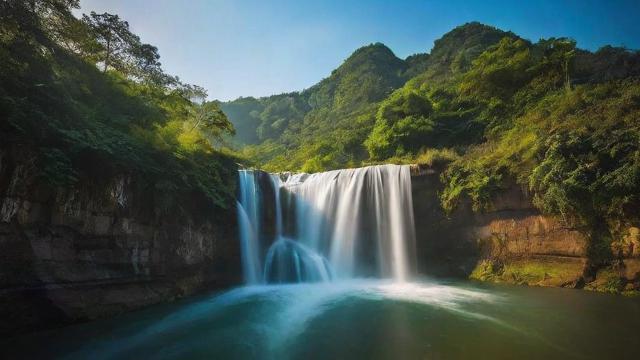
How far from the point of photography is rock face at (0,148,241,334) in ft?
23.0

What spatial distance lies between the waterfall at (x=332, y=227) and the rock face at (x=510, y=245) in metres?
1.09

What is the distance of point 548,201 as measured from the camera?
1194 cm

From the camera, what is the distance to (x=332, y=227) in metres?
17.7

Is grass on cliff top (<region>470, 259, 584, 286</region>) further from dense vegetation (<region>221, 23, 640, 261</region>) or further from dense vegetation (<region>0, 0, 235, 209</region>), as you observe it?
dense vegetation (<region>0, 0, 235, 209</region>)

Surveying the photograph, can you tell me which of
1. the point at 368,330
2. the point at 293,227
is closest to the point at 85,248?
the point at 368,330

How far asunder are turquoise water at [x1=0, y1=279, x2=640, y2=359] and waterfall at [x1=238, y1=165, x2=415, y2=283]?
402cm

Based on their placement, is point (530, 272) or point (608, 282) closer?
point (608, 282)

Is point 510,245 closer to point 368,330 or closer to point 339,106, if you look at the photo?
point 368,330

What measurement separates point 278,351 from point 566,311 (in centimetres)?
785

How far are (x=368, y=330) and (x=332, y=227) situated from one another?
398 inches

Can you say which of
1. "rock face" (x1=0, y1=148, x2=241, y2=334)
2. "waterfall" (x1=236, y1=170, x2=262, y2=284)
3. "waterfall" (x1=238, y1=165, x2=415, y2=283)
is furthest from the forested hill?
"rock face" (x1=0, y1=148, x2=241, y2=334)

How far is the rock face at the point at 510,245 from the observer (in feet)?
35.3

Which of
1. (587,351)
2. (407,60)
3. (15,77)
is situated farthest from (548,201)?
(407,60)

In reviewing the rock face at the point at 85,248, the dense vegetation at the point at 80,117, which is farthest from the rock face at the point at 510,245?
the rock face at the point at 85,248
